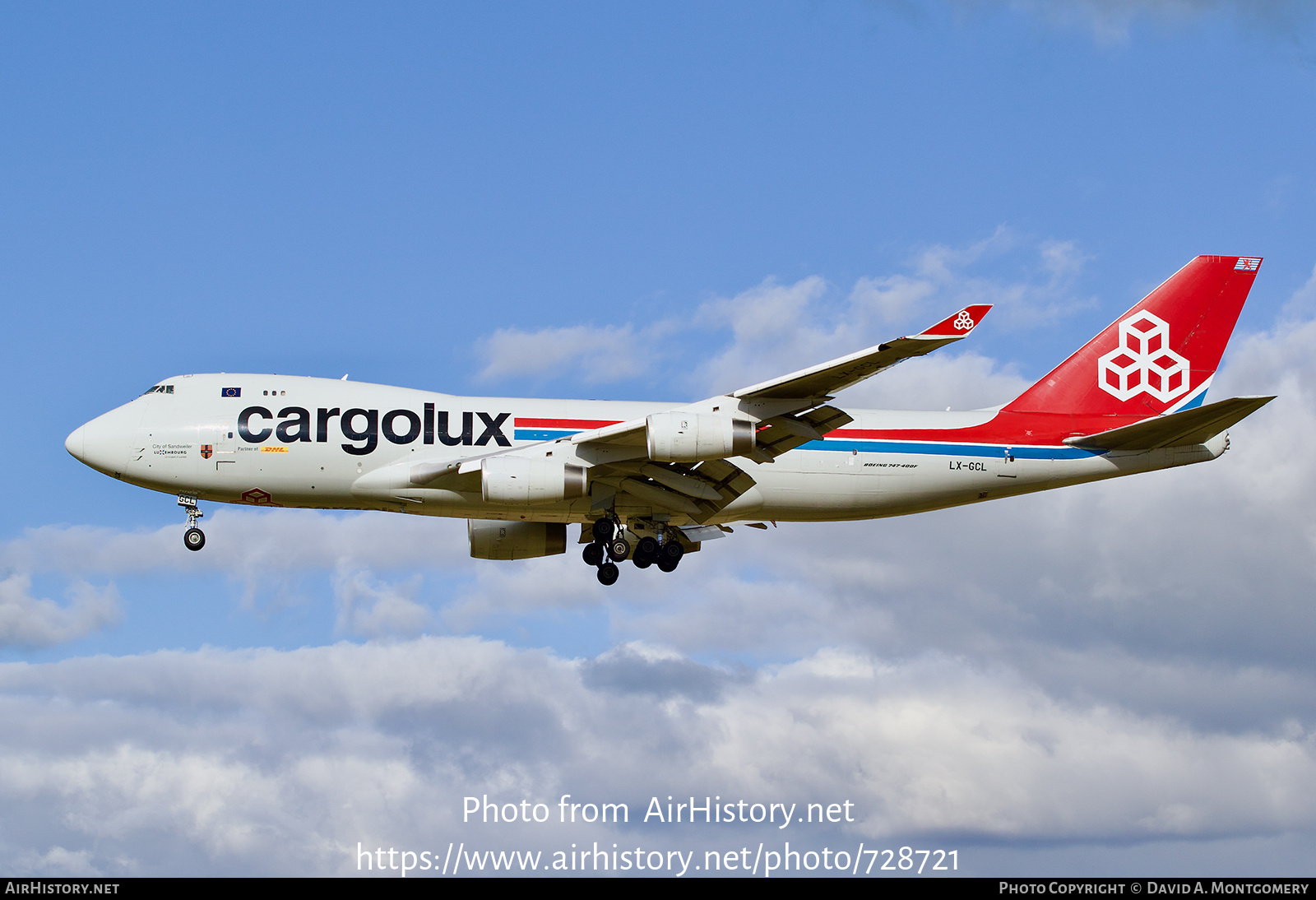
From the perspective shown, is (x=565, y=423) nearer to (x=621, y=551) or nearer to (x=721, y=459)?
(x=621, y=551)

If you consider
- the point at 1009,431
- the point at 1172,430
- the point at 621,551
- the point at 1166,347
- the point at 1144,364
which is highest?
the point at 1166,347

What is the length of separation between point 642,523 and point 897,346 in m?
12.1

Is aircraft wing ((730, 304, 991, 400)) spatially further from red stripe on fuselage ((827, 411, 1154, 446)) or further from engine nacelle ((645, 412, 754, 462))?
red stripe on fuselage ((827, 411, 1154, 446))

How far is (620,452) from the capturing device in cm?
3650

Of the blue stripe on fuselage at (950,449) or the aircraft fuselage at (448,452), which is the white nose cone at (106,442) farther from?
the blue stripe on fuselage at (950,449)

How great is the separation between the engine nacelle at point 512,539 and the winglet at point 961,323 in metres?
16.1

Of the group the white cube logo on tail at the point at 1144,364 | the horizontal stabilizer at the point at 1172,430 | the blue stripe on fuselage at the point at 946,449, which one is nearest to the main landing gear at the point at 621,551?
the blue stripe on fuselage at the point at 946,449

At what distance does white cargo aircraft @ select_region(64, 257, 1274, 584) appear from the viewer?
35.5 meters

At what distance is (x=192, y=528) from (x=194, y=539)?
31cm

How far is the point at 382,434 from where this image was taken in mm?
37875

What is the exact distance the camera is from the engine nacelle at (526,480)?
35.5 m

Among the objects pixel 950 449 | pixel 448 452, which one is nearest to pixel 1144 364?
pixel 950 449
